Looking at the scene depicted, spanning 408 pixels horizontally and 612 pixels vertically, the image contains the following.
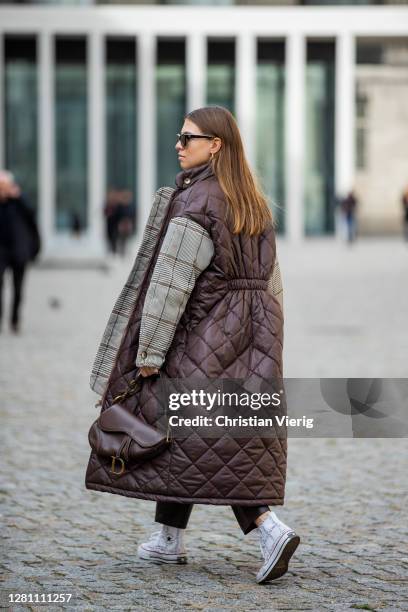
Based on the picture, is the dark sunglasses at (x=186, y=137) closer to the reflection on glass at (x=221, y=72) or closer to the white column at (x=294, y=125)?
the white column at (x=294, y=125)

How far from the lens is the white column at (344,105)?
56.0 m

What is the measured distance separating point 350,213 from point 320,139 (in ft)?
32.2

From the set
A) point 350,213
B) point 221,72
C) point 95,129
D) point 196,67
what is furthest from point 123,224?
point 221,72

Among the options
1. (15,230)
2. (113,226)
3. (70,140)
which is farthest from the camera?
(70,140)

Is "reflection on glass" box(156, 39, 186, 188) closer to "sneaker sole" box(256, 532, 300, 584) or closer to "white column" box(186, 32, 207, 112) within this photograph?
"white column" box(186, 32, 207, 112)

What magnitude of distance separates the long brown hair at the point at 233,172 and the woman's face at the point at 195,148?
0.02 m

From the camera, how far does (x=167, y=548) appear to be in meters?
5.60

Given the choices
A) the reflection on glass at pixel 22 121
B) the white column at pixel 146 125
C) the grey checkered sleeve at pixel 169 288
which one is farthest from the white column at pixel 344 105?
the grey checkered sleeve at pixel 169 288

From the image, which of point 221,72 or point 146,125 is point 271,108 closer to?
point 221,72

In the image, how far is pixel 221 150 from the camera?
5332 millimetres

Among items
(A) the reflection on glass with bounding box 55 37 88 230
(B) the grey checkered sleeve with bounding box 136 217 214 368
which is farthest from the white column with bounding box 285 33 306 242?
(B) the grey checkered sleeve with bounding box 136 217 214 368

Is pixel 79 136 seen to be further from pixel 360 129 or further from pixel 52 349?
pixel 52 349

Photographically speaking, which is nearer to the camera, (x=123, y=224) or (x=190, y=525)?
(x=190, y=525)

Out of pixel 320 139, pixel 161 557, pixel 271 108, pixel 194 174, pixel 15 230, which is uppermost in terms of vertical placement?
pixel 271 108
